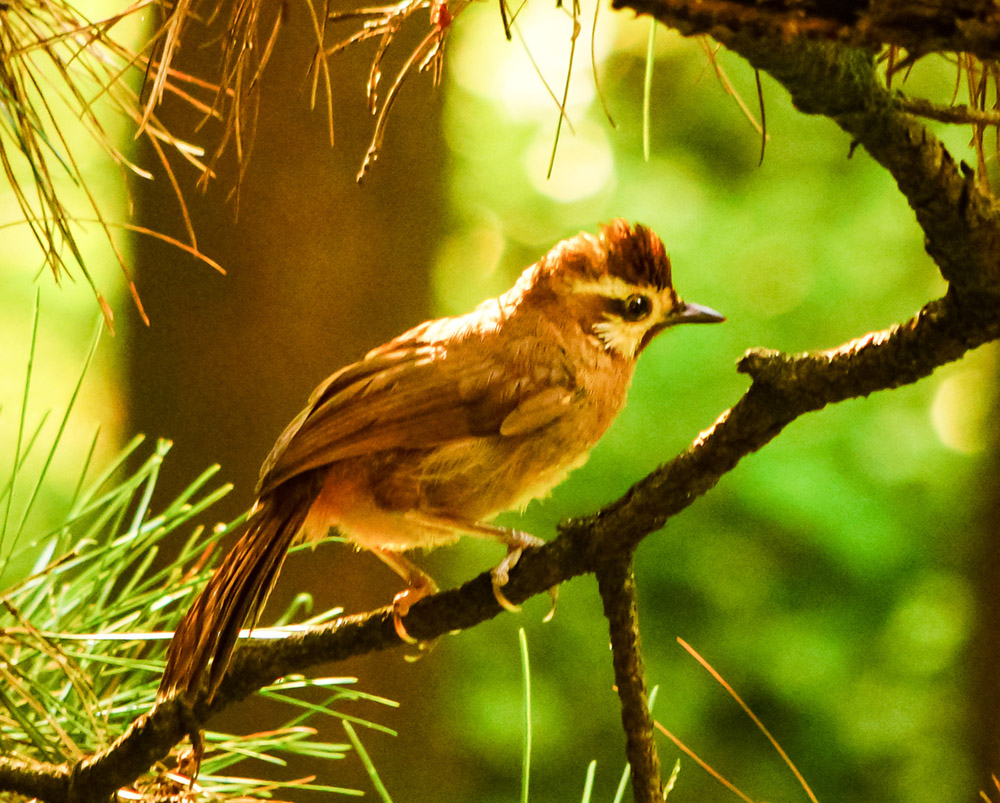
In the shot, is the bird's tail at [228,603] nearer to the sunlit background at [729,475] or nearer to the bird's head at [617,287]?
the bird's head at [617,287]

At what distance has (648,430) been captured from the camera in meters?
4.70

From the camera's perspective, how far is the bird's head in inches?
88.2

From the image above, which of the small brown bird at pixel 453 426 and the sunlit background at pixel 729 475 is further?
the sunlit background at pixel 729 475

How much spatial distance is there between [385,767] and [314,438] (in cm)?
213

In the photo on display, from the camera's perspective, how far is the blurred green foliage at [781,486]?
464 centimetres

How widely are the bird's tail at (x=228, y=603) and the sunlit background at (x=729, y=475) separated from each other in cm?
193

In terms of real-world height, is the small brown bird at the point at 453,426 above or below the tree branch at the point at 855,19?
below

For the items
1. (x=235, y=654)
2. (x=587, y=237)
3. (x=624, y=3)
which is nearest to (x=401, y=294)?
(x=587, y=237)

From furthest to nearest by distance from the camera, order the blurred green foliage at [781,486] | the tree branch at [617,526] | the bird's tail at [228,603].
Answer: the blurred green foliage at [781,486] < the bird's tail at [228,603] < the tree branch at [617,526]

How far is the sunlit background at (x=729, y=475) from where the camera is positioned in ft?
14.8

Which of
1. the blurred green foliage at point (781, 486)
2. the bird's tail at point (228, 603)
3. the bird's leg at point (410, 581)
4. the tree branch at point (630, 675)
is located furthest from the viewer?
the blurred green foliage at point (781, 486)

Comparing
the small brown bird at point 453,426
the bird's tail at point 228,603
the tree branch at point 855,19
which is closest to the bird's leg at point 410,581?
the small brown bird at point 453,426

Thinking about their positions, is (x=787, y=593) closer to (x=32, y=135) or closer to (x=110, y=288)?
(x=110, y=288)

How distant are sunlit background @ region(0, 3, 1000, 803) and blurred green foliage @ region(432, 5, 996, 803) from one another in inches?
0.5
